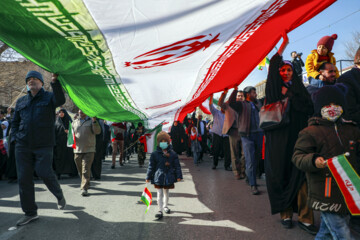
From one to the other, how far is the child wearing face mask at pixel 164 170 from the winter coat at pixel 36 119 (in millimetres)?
1682

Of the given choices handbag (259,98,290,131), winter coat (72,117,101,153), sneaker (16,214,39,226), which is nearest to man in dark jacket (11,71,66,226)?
sneaker (16,214,39,226)

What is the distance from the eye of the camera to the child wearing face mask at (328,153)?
257 cm

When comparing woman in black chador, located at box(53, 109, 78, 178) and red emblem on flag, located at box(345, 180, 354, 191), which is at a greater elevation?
woman in black chador, located at box(53, 109, 78, 178)

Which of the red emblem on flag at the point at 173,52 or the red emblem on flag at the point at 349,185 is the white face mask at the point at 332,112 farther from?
the red emblem on flag at the point at 173,52

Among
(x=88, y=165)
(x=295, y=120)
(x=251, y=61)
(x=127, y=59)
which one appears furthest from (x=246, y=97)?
(x=127, y=59)

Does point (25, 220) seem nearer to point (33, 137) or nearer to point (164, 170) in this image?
point (33, 137)

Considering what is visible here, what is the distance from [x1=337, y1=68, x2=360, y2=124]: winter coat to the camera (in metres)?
3.66

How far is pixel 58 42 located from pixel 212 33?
150cm

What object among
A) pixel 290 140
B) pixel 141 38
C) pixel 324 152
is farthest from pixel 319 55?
pixel 141 38

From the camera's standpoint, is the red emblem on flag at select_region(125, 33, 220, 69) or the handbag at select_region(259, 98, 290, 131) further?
the handbag at select_region(259, 98, 290, 131)

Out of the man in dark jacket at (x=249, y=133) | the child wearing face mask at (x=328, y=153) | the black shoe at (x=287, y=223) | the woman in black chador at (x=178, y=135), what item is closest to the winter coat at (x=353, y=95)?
the child wearing face mask at (x=328, y=153)

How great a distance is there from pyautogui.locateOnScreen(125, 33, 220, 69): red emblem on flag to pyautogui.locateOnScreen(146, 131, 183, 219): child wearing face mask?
189 centimetres

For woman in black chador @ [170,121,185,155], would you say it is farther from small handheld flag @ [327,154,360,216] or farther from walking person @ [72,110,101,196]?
small handheld flag @ [327,154,360,216]

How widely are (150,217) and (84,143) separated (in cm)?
301
